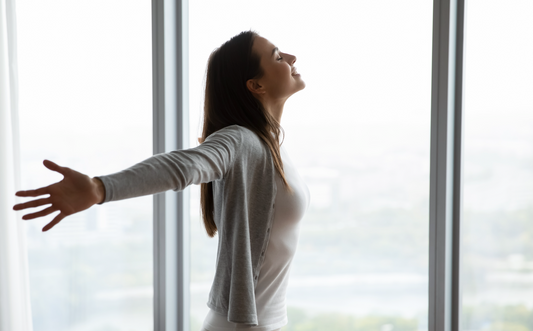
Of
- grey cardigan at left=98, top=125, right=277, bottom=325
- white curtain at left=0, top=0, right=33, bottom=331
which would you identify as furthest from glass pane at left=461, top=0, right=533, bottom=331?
white curtain at left=0, top=0, right=33, bottom=331

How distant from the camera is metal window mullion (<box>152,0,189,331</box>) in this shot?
182cm

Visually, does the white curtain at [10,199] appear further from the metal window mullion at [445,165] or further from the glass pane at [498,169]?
the glass pane at [498,169]

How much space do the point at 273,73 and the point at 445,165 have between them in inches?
23.5

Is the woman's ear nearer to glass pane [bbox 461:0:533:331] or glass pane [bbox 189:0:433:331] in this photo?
glass pane [bbox 189:0:433:331]

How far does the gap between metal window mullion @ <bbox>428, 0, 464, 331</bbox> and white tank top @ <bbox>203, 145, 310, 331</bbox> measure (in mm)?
520

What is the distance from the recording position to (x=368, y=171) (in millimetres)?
1583

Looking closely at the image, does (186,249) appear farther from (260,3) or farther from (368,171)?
(260,3)

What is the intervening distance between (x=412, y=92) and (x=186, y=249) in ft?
3.57

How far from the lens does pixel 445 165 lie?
1.35 meters

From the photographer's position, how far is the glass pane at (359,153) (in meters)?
1.50

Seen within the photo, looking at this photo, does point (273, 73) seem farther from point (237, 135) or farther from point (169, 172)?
point (169, 172)

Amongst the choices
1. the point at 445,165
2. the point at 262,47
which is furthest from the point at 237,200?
the point at 445,165

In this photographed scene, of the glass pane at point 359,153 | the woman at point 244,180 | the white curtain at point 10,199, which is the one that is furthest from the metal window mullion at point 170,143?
the woman at point 244,180

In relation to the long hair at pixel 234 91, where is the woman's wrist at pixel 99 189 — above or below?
below
